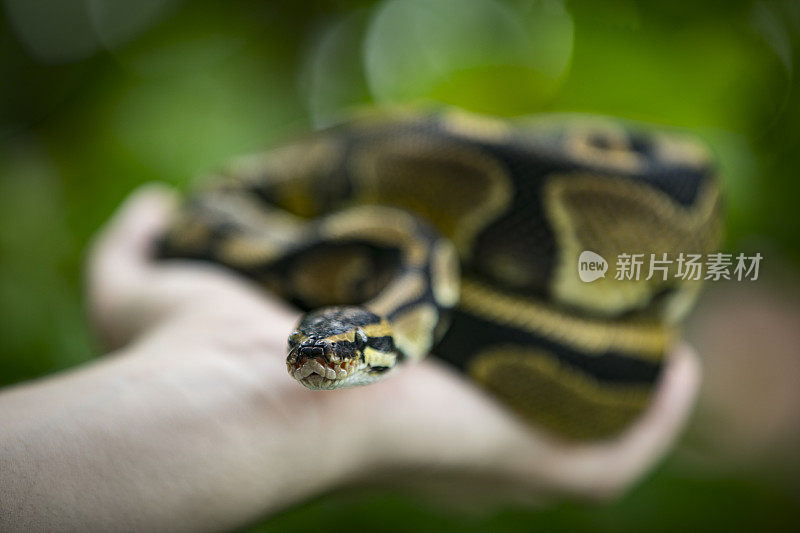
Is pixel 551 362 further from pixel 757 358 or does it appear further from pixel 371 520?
pixel 757 358

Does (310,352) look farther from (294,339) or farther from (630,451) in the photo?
(630,451)

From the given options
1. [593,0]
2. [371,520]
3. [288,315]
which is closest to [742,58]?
[593,0]

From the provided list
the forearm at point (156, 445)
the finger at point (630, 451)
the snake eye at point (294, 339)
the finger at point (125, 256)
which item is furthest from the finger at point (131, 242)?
the finger at point (630, 451)

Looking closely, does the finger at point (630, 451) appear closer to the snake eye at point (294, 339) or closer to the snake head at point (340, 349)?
the snake head at point (340, 349)

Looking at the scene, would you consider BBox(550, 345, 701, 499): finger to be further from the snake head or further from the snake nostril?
the snake nostril

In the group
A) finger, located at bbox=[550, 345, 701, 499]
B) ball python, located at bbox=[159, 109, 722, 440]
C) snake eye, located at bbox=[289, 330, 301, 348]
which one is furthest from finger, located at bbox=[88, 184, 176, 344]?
finger, located at bbox=[550, 345, 701, 499]

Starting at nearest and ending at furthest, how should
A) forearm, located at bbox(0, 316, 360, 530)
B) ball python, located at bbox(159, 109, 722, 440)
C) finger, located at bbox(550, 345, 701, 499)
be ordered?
forearm, located at bbox(0, 316, 360, 530) → ball python, located at bbox(159, 109, 722, 440) → finger, located at bbox(550, 345, 701, 499)
